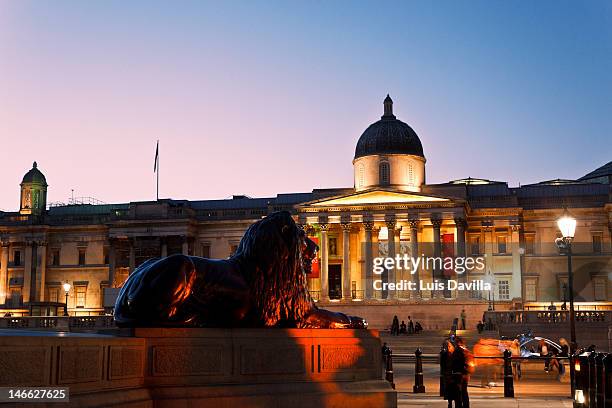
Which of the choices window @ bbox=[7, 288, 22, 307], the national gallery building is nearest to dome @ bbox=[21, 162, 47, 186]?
the national gallery building

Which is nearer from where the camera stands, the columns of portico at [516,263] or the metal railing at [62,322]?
the metal railing at [62,322]

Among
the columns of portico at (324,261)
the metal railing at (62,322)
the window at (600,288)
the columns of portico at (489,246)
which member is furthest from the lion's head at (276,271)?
the window at (600,288)

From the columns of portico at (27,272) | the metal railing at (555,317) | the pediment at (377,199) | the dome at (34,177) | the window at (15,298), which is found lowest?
the metal railing at (555,317)

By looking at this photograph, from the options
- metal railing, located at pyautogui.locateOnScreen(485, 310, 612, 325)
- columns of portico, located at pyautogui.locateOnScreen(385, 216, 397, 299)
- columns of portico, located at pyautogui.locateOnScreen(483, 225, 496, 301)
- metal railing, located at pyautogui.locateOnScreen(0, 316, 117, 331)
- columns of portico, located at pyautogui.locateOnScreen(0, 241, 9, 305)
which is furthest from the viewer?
columns of portico, located at pyautogui.locateOnScreen(0, 241, 9, 305)

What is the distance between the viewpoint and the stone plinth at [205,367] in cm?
822

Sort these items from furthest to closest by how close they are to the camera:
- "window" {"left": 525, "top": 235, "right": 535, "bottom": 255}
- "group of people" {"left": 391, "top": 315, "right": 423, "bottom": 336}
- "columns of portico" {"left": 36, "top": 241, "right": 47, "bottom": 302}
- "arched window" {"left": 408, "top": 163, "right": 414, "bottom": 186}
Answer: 1. "columns of portico" {"left": 36, "top": 241, "right": 47, "bottom": 302}
2. "arched window" {"left": 408, "top": 163, "right": 414, "bottom": 186}
3. "window" {"left": 525, "top": 235, "right": 535, "bottom": 255}
4. "group of people" {"left": 391, "top": 315, "right": 423, "bottom": 336}

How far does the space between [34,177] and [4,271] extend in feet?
32.7

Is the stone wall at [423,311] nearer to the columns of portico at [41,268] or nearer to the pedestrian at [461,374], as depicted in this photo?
the columns of portico at [41,268]

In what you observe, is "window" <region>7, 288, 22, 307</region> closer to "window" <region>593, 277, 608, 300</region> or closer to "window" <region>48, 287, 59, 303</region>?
"window" <region>48, 287, 59, 303</region>

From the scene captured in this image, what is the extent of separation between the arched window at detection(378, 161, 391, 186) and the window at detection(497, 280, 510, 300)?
1231 centimetres

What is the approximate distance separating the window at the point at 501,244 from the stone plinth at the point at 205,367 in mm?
58774

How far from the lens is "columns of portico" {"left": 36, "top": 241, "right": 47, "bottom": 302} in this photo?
261 feet

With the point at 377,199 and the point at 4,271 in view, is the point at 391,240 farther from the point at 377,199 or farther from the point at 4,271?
the point at 4,271

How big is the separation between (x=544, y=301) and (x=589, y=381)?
57.9 meters
